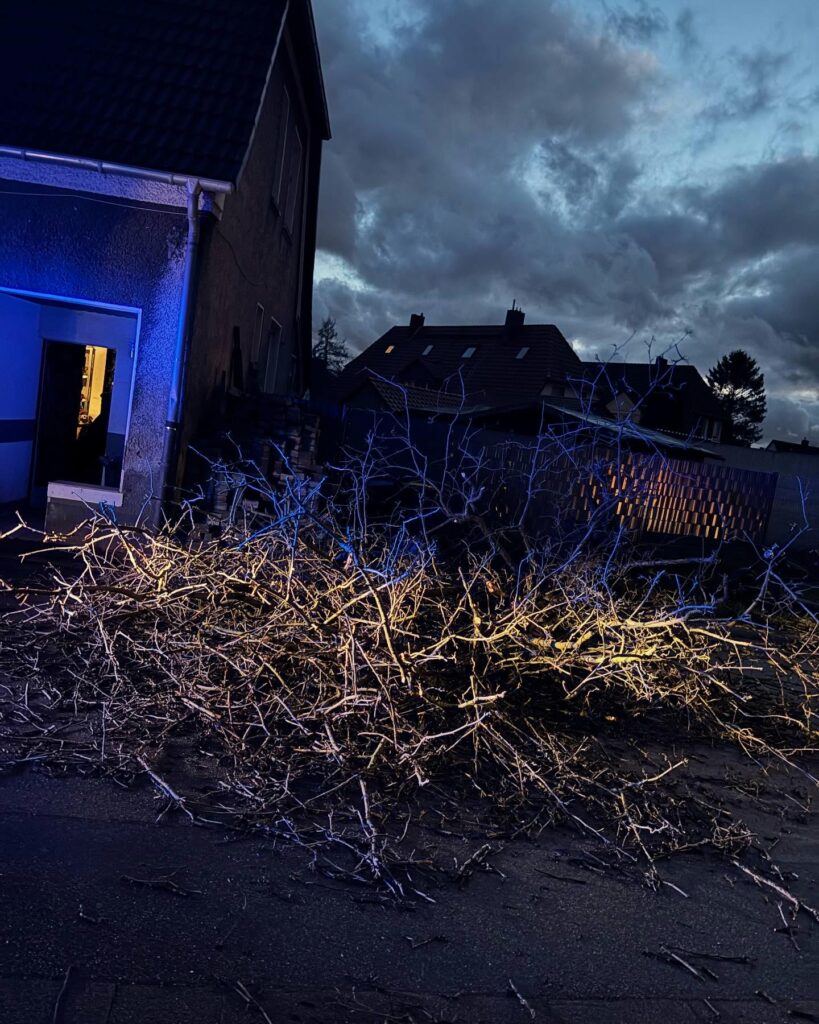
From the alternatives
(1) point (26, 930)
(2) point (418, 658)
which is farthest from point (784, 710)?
(1) point (26, 930)

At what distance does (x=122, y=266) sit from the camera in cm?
877

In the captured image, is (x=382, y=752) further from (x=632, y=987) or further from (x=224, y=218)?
(x=224, y=218)

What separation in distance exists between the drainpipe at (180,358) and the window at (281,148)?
3706 millimetres

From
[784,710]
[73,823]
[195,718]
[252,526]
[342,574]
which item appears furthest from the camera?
[252,526]

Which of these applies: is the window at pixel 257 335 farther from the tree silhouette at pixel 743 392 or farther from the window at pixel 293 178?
the tree silhouette at pixel 743 392

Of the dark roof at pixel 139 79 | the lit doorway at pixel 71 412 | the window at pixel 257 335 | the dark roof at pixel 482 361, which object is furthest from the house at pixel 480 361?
the dark roof at pixel 139 79

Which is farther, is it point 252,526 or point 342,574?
point 252,526

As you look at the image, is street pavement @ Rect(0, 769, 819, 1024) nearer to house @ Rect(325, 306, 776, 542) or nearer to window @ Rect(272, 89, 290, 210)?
house @ Rect(325, 306, 776, 542)

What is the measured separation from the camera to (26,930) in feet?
9.00

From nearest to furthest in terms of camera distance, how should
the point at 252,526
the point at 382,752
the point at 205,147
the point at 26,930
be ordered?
the point at 26,930, the point at 382,752, the point at 252,526, the point at 205,147

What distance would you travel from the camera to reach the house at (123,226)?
28.0ft

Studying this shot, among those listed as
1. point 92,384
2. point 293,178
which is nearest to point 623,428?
point 92,384

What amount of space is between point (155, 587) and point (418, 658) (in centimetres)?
179

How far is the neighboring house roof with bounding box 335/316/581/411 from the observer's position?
3706cm
